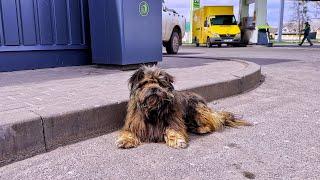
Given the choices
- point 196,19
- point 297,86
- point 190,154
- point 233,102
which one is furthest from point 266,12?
point 190,154

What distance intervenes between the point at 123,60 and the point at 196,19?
2517 cm

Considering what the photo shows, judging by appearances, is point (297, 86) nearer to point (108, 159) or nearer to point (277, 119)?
point (277, 119)

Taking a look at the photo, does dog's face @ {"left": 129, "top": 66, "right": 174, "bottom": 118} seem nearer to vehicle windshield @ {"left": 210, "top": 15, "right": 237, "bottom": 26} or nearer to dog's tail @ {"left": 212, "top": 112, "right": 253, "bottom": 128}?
dog's tail @ {"left": 212, "top": 112, "right": 253, "bottom": 128}

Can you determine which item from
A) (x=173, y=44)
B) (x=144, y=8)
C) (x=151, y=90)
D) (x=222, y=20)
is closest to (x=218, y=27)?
(x=222, y=20)

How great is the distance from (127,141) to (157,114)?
16.1 inches

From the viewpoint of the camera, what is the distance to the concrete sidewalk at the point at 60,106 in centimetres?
357

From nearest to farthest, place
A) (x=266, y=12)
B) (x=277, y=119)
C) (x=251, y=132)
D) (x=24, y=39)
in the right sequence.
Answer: (x=251, y=132) → (x=277, y=119) → (x=24, y=39) → (x=266, y=12)

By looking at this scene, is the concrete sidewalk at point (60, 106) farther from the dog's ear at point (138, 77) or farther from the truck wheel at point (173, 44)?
the truck wheel at point (173, 44)

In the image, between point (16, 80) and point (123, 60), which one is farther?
point (123, 60)

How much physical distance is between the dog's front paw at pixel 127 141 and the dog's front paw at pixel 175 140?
1.05 ft

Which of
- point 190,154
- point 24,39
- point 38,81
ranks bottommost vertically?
point 190,154

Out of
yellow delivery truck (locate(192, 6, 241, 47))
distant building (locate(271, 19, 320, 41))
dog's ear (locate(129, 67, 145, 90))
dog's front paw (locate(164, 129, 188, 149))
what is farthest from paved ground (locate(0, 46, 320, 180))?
distant building (locate(271, 19, 320, 41))

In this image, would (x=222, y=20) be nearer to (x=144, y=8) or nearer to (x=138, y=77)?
(x=144, y=8)

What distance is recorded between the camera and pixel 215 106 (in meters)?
5.82
